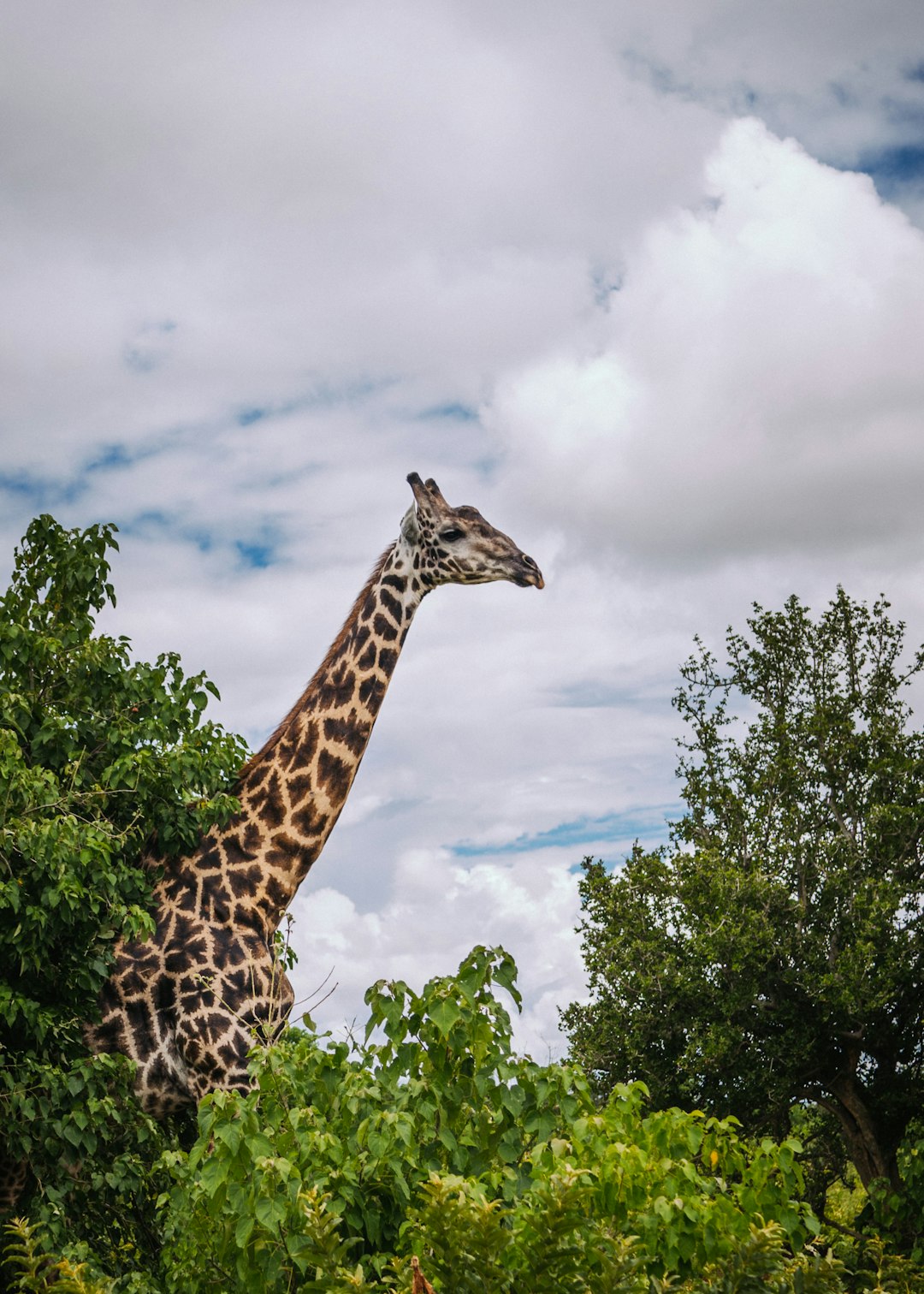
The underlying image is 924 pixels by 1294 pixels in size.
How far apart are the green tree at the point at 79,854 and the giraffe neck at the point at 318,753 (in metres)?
0.37

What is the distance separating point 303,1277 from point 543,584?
698cm

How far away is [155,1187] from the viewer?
10.6m

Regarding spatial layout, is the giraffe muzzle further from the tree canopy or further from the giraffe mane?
the tree canopy

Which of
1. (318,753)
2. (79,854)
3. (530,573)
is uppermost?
(530,573)

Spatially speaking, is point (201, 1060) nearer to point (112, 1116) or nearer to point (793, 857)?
point (112, 1116)

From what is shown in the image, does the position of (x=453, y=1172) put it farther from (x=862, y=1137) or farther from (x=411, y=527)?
(x=862, y=1137)

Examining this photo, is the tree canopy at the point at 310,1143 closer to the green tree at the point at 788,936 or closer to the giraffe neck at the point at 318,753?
the giraffe neck at the point at 318,753

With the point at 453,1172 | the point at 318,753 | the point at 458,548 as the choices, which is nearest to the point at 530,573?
the point at 458,548

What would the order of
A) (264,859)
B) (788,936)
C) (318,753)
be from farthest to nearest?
(788,936), (318,753), (264,859)

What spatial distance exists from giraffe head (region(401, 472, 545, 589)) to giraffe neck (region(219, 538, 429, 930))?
0.19 meters

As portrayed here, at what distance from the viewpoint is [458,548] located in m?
11.6

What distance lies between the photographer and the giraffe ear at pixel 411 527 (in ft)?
38.6

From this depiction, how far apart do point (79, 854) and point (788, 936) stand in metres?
12.1

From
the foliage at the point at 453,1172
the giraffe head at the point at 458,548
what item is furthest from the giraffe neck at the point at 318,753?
the foliage at the point at 453,1172
